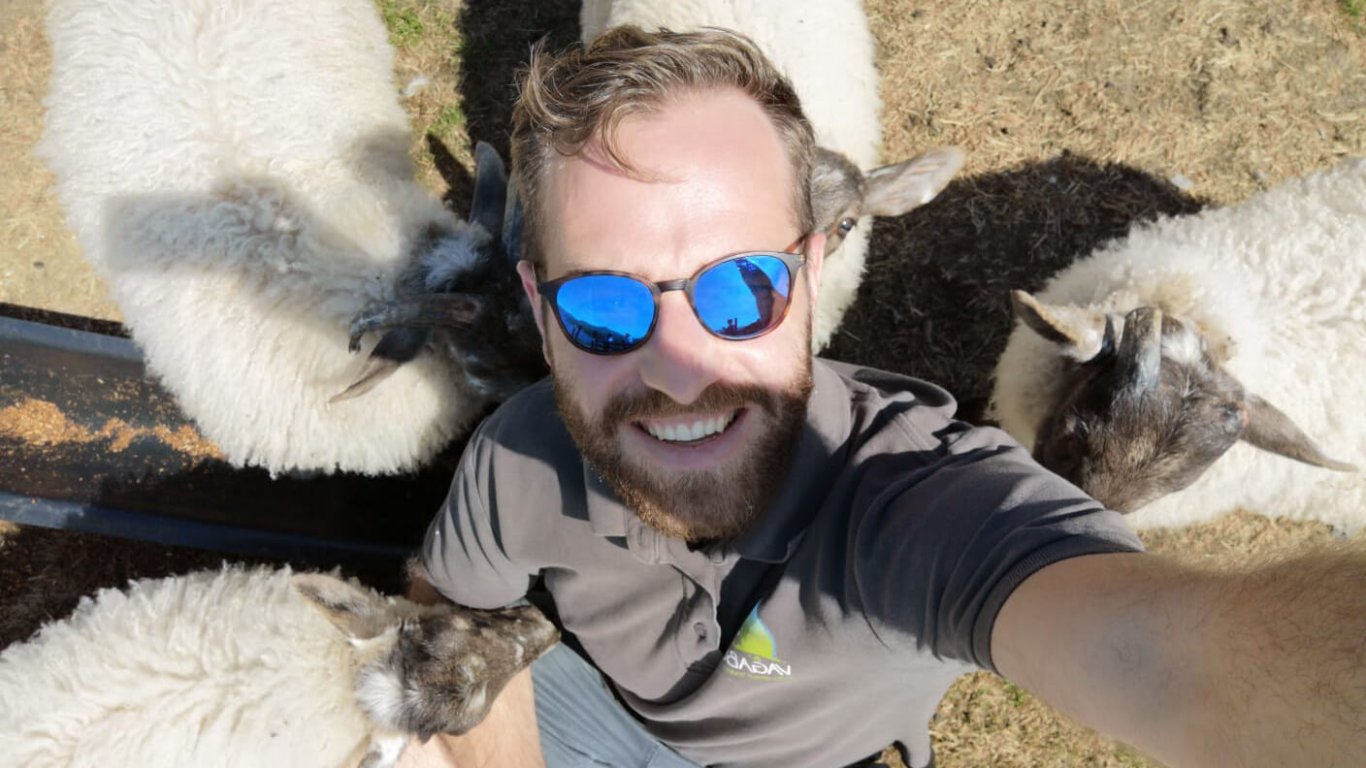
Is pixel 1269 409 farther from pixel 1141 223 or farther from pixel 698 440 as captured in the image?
pixel 698 440

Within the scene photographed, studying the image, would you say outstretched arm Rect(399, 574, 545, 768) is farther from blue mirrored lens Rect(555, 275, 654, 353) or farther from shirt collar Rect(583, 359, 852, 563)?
blue mirrored lens Rect(555, 275, 654, 353)

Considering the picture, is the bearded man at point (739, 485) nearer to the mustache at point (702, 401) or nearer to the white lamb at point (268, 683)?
the mustache at point (702, 401)

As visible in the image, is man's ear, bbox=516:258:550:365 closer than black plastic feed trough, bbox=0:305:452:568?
Yes

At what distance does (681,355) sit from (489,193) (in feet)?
6.63

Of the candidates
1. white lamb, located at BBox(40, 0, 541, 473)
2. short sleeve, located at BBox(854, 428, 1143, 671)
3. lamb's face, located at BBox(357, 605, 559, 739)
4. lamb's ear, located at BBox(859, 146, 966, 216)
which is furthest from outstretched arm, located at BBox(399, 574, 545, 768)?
lamb's ear, located at BBox(859, 146, 966, 216)

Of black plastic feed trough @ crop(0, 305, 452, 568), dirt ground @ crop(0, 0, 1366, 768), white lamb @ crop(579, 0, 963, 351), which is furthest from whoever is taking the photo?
dirt ground @ crop(0, 0, 1366, 768)

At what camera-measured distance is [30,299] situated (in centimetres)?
443

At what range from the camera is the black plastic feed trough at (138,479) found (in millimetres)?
3859

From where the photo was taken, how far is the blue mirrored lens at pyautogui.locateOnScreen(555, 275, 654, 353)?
1925 mm

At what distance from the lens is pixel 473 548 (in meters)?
2.62

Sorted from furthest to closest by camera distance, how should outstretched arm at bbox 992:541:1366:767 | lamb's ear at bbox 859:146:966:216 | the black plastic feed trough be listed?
the black plastic feed trough → lamb's ear at bbox 859:146:966:216 → outstretched arm at bbox 992:541:1366:767

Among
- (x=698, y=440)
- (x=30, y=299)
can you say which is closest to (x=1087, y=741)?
(x=698, y=440)

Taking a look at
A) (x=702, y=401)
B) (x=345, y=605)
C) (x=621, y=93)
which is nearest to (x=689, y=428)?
(x=702, y=401)

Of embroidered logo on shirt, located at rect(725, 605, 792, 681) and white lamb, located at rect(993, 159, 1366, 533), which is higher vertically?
white lamb, located at rect(993, 159, 1366, 533)
